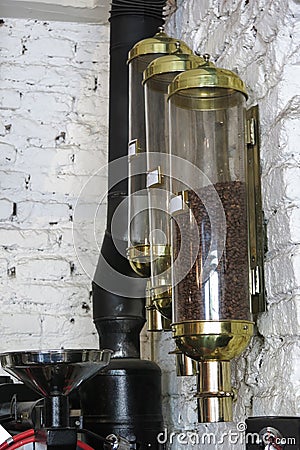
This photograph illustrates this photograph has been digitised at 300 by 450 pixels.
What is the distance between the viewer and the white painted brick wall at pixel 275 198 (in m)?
1.63

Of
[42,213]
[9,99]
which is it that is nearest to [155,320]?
[42,213]

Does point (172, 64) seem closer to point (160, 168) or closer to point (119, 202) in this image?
point (160, 168)

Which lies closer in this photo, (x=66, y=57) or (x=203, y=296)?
(x=203, y=296)

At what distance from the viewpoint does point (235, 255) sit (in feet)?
5.47

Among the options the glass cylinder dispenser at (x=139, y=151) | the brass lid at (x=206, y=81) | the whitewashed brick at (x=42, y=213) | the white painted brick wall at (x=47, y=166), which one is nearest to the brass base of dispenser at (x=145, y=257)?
the glass cylinder dispenser at (x=139, y=151)

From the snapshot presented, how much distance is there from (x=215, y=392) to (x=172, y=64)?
0.71 metres

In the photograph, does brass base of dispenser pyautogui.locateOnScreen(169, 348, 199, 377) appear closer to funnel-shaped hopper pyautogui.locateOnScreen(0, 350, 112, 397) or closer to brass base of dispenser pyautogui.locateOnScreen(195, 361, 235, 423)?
brass base of dispenser pyautogui.locateOnScreen(195, 361, 235, 423)

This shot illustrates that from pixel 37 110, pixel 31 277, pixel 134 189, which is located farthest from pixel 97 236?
pixel 37 110

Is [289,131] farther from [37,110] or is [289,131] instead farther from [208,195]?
[37,110]

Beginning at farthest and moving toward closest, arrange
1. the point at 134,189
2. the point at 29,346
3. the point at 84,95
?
1. the point at 84,95
2. the point at 29,346
3. the point at 134,189

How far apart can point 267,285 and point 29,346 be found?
106cm

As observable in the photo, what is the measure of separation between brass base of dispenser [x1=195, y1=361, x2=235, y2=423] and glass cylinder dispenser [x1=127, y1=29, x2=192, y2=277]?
0.36m

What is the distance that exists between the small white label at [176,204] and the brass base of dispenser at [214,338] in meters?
0.23

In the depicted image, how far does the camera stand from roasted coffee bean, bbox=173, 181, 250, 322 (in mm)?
1638
